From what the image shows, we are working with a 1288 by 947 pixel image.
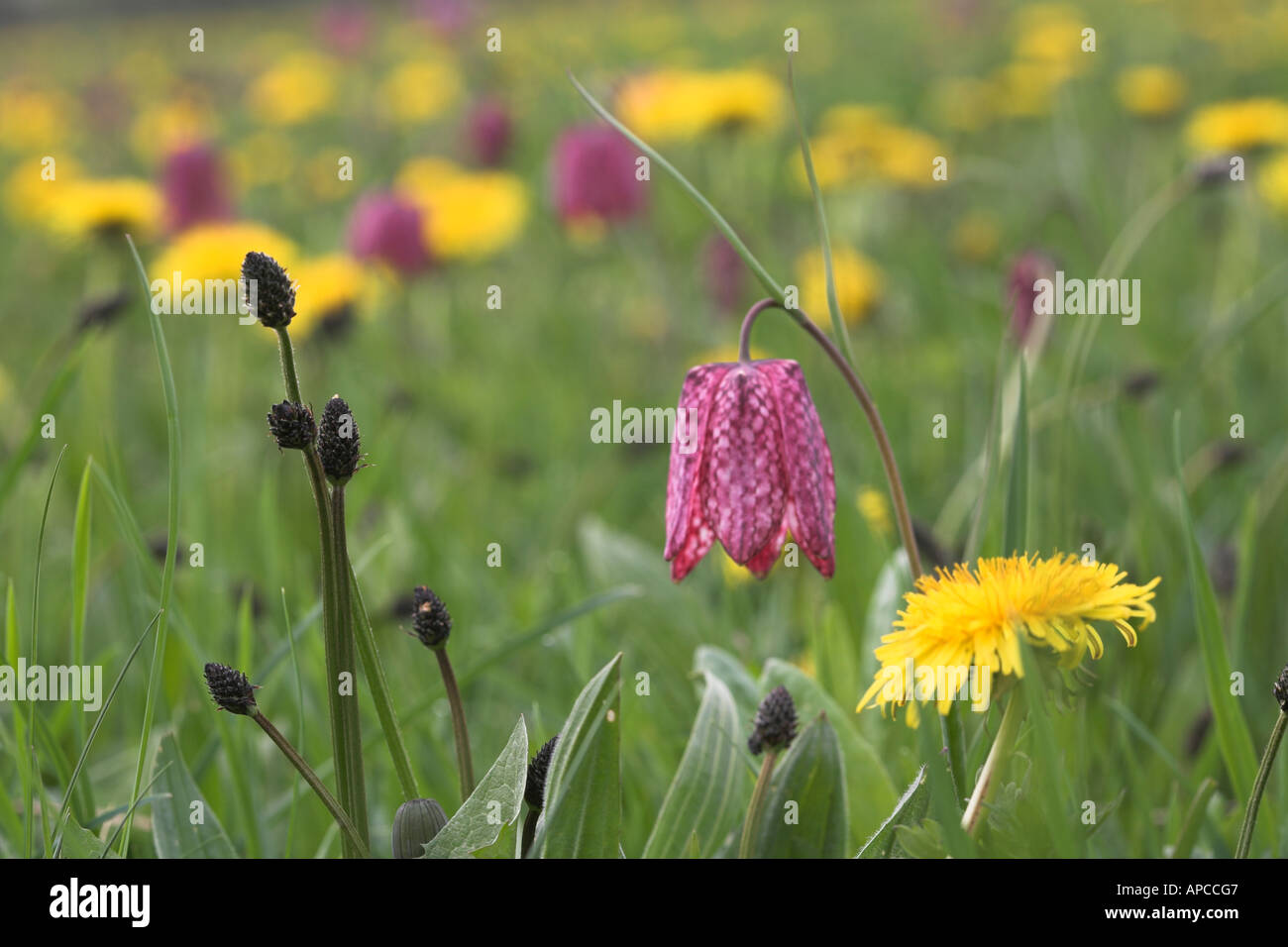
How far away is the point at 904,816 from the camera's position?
0.56 m

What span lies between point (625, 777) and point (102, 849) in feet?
1.07

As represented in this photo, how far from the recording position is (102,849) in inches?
23.4

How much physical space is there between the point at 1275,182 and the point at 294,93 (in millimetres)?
2743

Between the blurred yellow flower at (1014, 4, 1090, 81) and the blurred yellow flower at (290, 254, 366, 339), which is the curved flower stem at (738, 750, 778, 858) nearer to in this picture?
the blurred yellow flower at (290, 254, 366, 339)

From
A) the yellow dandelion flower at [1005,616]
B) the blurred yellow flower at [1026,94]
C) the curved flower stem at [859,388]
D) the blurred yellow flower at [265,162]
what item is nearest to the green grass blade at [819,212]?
the curved flower stem at [859,388]

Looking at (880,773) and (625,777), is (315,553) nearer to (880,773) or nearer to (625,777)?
(625,777)

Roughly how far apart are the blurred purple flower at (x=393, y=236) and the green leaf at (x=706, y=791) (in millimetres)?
1524

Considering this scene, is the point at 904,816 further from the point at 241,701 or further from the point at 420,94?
the point at 420,94

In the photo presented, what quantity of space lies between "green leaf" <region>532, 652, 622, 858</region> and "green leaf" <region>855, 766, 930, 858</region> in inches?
4.7

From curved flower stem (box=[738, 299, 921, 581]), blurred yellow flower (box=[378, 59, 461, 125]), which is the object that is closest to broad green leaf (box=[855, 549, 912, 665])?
curved flower stem (box=[738, 299, 921, 581])

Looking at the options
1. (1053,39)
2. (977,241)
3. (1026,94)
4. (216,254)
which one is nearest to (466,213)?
(216,254)
